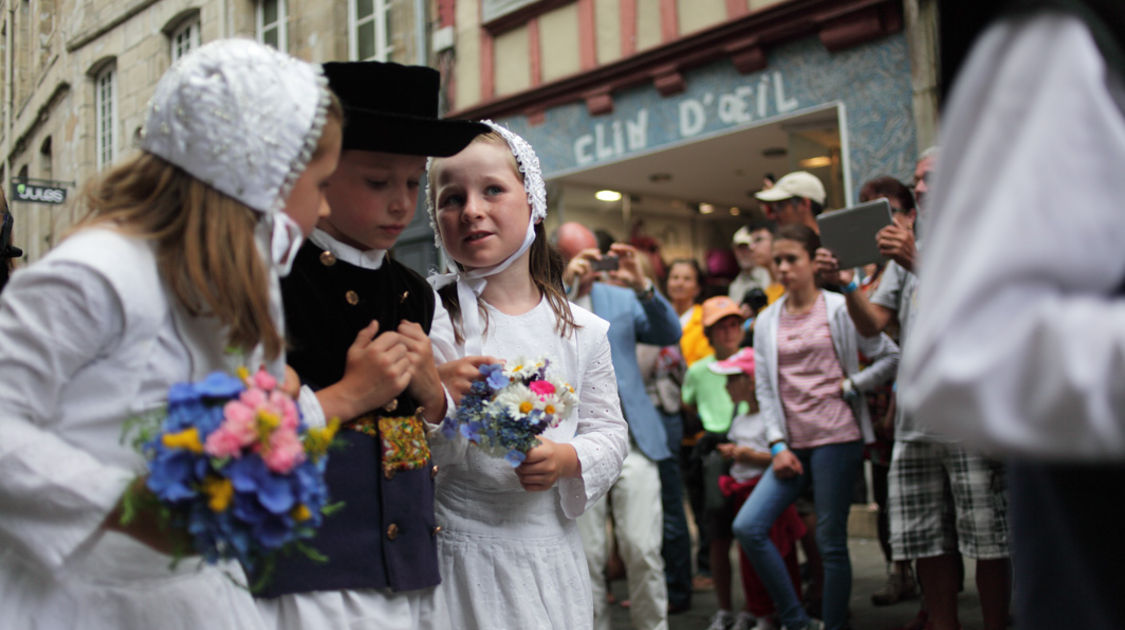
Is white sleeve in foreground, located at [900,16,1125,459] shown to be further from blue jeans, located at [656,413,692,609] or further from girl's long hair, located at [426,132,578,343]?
blue jeans, located at [656,413,692,609]

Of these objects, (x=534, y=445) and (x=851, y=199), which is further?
(x=851, y=199)

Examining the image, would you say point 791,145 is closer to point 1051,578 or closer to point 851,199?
point 851,199

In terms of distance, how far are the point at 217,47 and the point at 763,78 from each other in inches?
272

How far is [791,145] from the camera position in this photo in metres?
7.91

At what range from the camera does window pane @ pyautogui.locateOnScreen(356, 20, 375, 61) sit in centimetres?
796

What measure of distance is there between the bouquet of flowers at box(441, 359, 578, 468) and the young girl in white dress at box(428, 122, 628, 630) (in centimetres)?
6

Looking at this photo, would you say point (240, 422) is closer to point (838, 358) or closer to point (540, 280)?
point (540, 280)

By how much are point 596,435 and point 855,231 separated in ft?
7.11

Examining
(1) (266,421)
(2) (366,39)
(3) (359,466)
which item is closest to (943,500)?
(3) (359,466)

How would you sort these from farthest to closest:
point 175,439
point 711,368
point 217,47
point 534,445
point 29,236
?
A: point 711,368 → point 29,236 → point 534,445 → point 217,47 → point 175,439

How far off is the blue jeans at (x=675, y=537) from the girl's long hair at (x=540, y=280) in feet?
8.91

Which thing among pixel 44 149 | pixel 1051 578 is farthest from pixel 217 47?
pixel 44 149

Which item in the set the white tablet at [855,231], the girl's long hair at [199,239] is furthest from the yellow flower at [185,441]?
the white tablet at [855,231]

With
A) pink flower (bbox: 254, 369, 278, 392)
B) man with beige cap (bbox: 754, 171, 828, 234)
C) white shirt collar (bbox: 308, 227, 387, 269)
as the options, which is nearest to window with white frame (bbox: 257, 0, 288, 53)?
man with beige cap (bbox: 754, 171, 828, 234)
